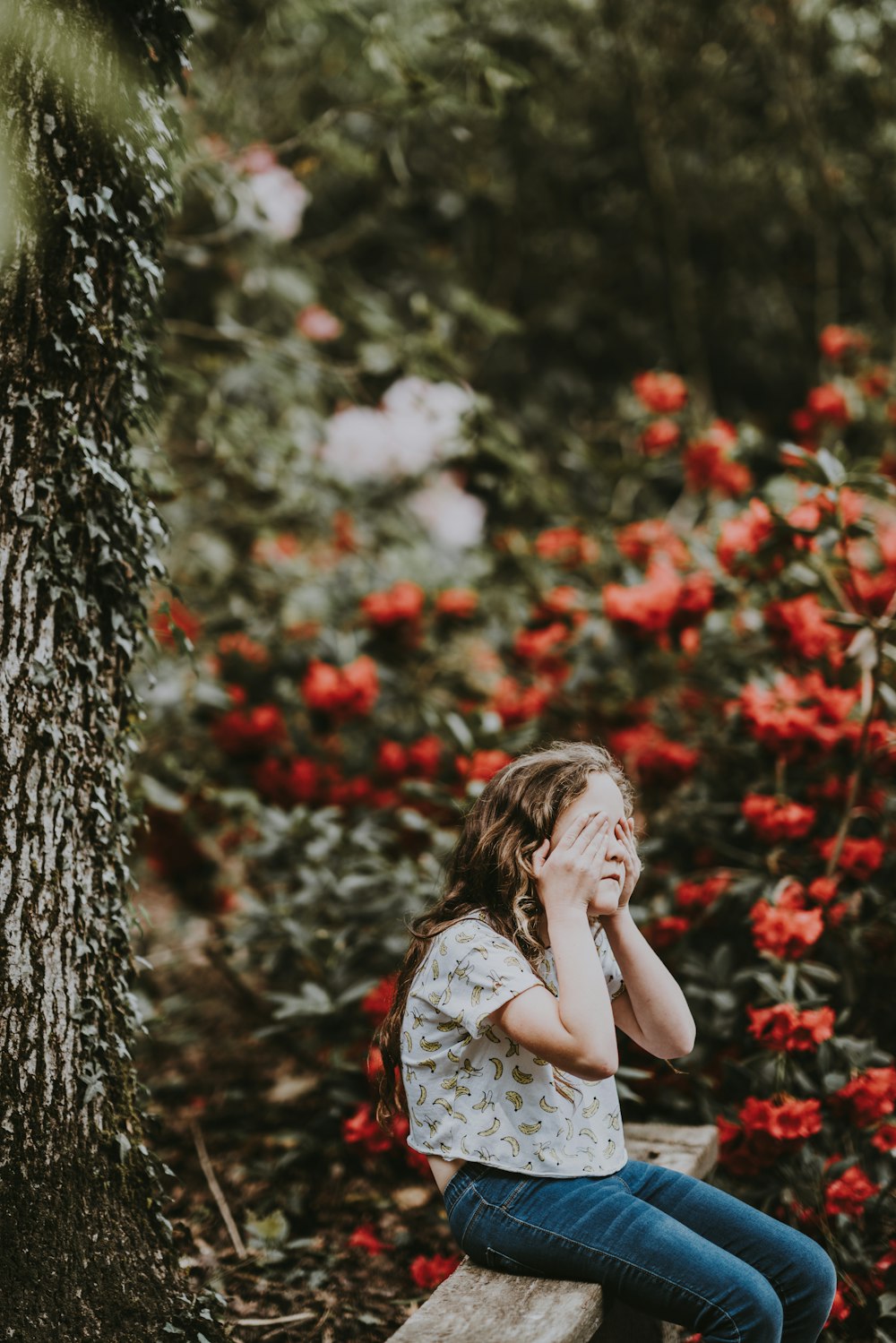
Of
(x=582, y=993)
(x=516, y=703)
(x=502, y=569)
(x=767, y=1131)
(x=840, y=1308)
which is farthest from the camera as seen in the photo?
(x=502, y=569)

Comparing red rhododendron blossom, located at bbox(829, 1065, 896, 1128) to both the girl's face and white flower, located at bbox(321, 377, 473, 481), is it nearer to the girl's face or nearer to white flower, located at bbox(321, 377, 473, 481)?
the girl's face

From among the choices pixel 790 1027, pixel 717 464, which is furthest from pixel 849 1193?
pixel 717 464

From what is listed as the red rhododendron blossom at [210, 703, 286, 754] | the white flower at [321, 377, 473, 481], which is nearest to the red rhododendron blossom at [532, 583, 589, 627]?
the white flower at [321, 377, 473, 481]

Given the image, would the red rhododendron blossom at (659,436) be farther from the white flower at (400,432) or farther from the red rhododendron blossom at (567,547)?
the white flower at (400,432)

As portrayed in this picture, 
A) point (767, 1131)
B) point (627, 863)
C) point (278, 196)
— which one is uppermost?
point (278, 196)

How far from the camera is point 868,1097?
1.99 metres

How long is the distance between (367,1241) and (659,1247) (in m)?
0.89

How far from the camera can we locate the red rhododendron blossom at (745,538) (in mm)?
2520

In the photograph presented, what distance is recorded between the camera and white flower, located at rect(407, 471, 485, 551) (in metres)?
4.96

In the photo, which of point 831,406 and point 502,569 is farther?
point 502,569

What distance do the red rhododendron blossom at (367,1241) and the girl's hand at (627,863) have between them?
0.99 m

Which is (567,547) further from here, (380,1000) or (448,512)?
(380,1000)

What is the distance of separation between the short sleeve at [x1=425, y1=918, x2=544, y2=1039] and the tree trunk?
0.56 meters

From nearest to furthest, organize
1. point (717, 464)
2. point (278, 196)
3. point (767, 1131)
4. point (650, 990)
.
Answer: point (650, 990) → point (767, 1131) → point (717, 464) → point (278, 196)
